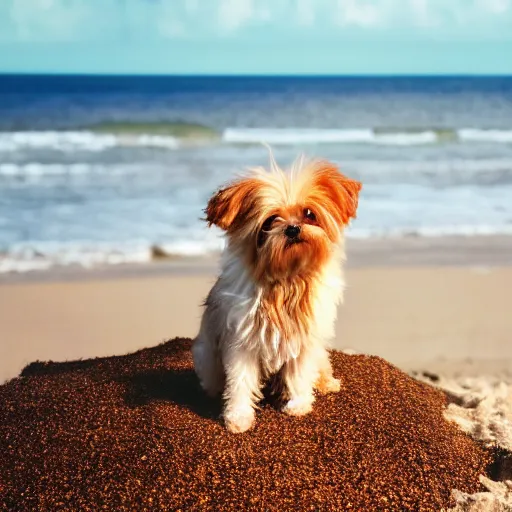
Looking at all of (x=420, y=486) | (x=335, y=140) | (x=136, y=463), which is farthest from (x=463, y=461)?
(x=335, y=140)

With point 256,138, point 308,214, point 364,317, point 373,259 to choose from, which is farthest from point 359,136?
point 308,214

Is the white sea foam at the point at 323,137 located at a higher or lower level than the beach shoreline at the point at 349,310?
higher

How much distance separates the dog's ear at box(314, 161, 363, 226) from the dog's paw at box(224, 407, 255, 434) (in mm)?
1336

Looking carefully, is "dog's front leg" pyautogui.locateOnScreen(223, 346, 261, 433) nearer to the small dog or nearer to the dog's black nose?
the small dog

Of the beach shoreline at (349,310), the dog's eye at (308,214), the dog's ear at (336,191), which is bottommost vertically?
the beach shoreline at (349,310)

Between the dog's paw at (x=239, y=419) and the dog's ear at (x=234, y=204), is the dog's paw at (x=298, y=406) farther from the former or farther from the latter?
the dog's ear at (x=234, y=204)

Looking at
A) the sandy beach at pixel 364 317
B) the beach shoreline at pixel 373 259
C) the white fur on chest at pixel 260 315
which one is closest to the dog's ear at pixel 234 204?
the white fur on chest at pixel 260 315

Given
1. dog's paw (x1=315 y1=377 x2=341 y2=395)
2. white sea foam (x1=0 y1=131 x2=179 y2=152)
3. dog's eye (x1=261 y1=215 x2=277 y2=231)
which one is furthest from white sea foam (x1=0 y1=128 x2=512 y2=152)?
dog's eye (x1=261 y1=215 x2=277 y2=231)

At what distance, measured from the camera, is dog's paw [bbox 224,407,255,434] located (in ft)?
15.2

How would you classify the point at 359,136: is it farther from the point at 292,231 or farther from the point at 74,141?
the point at 292,231

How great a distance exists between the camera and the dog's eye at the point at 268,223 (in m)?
4.16

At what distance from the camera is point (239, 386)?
466 cm

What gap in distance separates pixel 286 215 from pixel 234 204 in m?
0.30

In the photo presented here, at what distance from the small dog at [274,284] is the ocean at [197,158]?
0.42m
